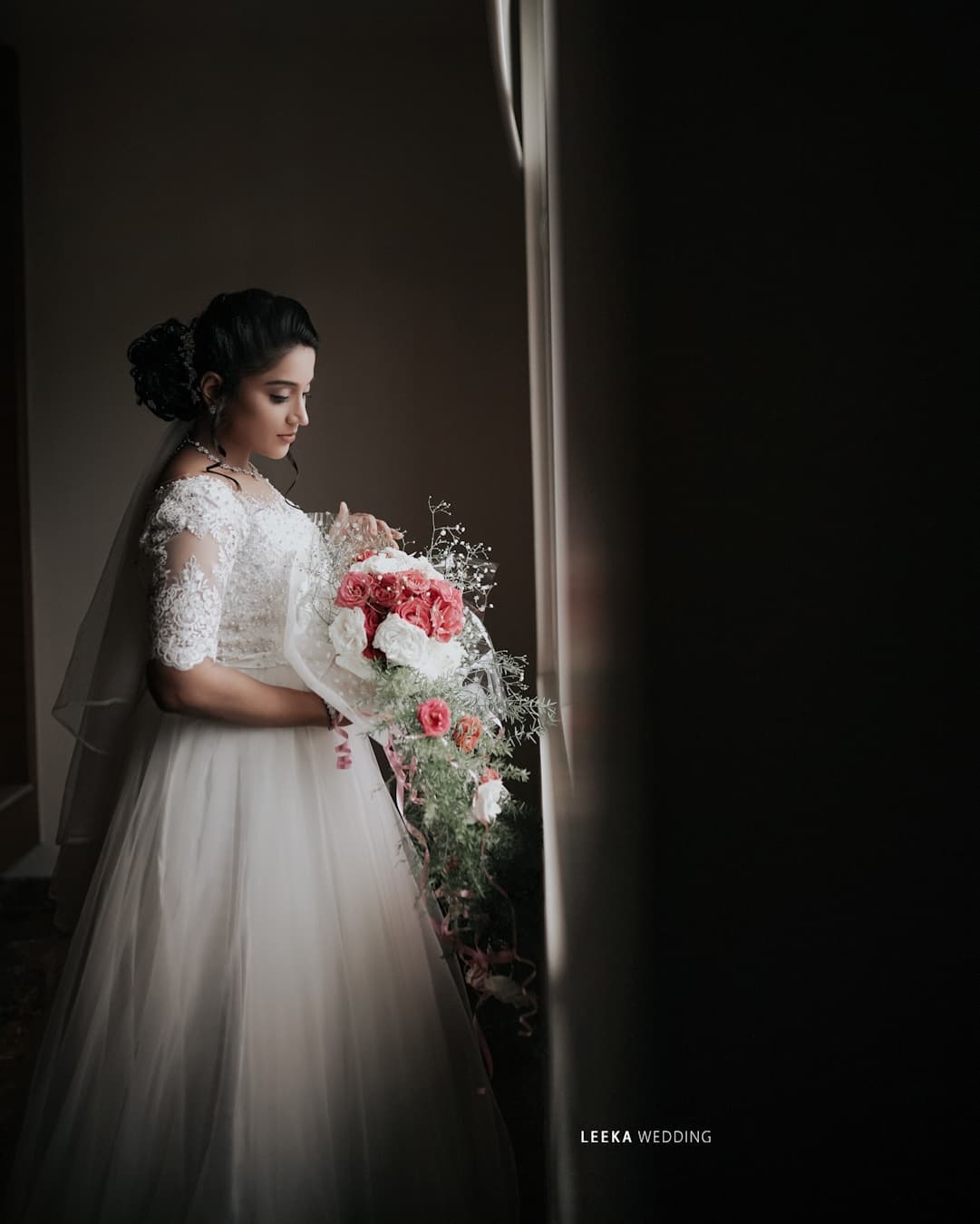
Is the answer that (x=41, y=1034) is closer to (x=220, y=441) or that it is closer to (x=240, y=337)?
(x=220, y=441)

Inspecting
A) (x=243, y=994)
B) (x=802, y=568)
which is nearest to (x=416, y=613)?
(x=243, y=994)

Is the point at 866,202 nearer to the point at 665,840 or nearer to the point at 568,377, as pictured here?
the point at 665,840

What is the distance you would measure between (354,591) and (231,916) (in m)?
0.55

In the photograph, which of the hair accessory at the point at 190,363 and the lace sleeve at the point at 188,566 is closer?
the lace sleeve at the point at 188,566

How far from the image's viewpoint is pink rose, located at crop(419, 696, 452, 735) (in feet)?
4.42

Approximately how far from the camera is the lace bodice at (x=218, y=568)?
4.68 ft

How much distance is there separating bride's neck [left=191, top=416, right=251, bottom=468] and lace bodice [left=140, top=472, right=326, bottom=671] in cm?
9

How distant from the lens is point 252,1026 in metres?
1.43

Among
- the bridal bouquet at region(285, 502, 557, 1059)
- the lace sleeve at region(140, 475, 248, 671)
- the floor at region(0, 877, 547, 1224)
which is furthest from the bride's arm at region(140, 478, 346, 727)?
the floor at region(0, 877, 547, 1224)

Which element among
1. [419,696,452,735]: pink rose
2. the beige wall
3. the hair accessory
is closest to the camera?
[419,696,452,735]: pink rose

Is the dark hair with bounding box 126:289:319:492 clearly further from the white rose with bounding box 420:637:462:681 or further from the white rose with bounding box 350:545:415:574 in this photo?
the white rose with bounding box 420:637:462:681

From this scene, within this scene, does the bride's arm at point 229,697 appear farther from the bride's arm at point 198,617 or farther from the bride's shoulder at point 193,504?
the bride's shoulder at point 193,504

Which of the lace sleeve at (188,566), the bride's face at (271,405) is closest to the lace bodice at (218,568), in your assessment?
the lace sleeve at (188,566)

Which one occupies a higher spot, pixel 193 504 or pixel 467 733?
pixel 193 504
